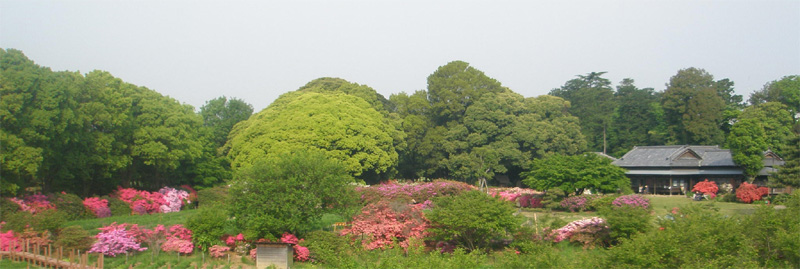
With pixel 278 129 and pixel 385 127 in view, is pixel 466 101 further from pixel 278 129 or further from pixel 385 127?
pixel 278 129

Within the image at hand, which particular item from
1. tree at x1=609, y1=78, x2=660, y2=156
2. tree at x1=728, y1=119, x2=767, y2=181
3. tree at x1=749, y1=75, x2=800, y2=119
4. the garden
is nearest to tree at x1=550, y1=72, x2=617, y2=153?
tree at x1=609, y1=78, x2=660, y2=156

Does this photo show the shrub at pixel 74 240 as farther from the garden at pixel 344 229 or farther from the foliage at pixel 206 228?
the foliage at pixel 206 228

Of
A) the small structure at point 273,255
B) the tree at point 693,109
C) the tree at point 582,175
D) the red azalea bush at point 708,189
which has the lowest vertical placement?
the small structure at point 273,255

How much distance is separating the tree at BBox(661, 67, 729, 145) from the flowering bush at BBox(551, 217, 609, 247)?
92.1ft

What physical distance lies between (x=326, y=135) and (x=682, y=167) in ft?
65.1

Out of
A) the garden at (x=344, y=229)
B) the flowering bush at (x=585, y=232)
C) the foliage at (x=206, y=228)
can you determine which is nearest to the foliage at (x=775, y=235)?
the garden at (x=344, y=229)

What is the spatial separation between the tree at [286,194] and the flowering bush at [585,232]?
230 inches

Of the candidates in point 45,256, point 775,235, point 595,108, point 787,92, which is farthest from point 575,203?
point 595,108

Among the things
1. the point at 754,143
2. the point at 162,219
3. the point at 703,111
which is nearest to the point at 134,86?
the point at 162,219

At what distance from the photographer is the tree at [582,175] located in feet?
67.7

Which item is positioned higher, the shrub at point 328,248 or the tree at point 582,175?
the tree at point 582,175

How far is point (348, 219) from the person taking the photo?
15625 millimetres

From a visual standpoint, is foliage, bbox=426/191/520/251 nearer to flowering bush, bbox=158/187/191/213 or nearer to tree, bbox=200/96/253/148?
flowering bush, bbox=158/187/191/213

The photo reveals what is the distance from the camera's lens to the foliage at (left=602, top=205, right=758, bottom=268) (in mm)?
10087
